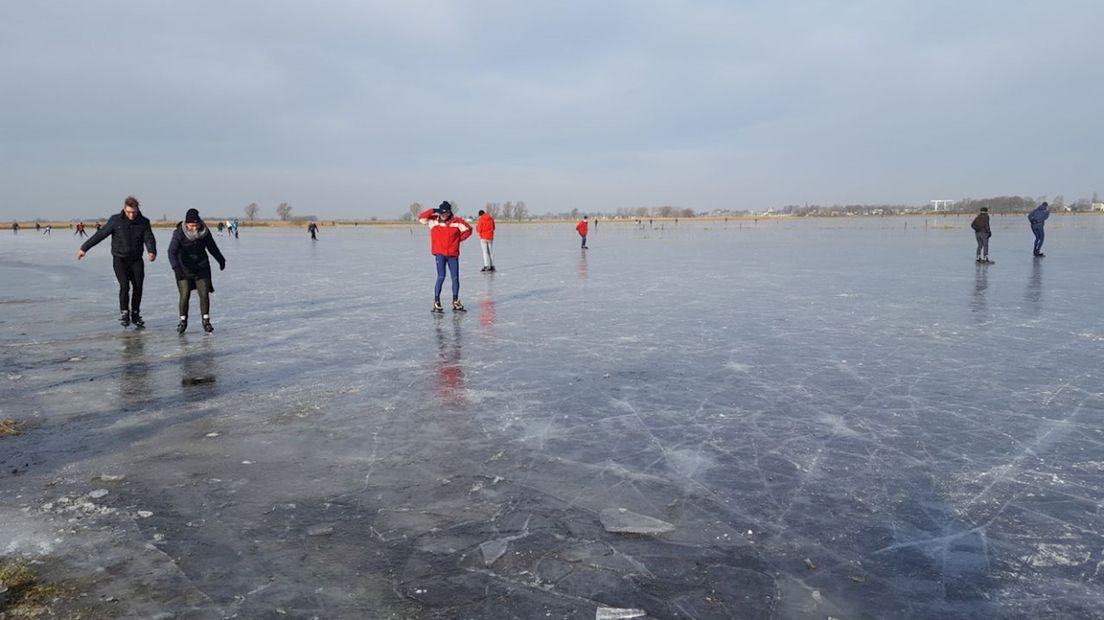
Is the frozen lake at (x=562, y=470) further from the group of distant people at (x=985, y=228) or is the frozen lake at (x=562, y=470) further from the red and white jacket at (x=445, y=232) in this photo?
the group of distant people at (x=985, y=228)

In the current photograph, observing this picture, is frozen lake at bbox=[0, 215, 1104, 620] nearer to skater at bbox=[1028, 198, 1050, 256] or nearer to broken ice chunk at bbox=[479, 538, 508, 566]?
broken ice chunk at bbox=[479, 538, 508, 566]

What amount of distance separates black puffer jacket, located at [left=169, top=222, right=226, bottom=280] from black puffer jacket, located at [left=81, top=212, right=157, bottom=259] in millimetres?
695

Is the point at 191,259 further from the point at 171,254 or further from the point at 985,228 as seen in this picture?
the point at 985,228

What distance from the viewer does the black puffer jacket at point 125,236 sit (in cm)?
826

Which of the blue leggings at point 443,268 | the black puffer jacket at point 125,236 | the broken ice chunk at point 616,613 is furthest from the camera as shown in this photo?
the blue leggings at point 443,268

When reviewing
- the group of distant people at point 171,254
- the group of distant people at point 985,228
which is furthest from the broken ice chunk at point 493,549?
the group of distant people at point 985,228

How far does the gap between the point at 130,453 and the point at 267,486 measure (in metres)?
1.14

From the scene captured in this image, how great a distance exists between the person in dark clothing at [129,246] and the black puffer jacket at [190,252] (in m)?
0.69

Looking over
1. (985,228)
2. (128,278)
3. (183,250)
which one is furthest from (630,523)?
(985,228)

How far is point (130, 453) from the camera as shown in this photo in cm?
393

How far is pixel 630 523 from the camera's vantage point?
3.03 m

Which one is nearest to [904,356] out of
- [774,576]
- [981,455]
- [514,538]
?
[981,455]

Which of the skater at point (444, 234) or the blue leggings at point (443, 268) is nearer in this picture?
the skater at point (444, 234)

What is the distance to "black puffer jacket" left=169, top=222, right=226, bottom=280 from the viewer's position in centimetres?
772
